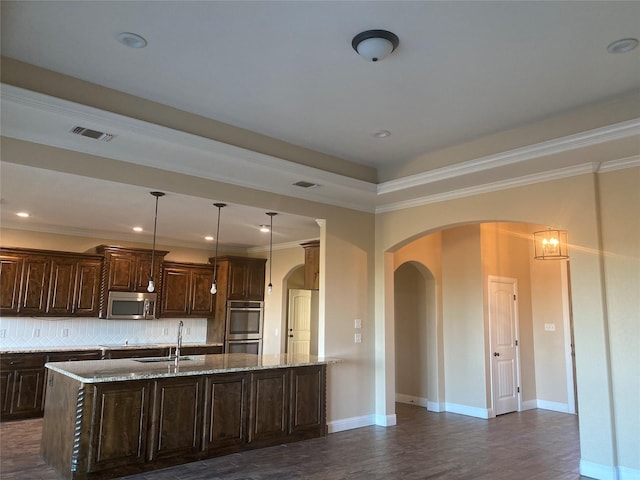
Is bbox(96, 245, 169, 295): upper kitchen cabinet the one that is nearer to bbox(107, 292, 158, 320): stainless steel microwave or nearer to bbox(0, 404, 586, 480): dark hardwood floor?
bbox(107, 292, 158, 320): stainless steel microwave

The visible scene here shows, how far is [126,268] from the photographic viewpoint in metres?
7.70

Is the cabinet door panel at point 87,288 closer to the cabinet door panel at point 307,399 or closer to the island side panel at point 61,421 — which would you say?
the island side panel at point 61,421

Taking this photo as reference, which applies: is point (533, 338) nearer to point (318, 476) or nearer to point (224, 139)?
point (318, 476)

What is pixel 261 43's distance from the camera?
315 cm

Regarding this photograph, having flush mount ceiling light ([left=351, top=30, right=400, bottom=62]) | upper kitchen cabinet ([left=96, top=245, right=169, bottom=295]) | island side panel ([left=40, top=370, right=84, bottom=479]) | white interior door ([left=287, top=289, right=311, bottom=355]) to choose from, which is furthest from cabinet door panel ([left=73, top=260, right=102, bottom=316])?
flush mount ceiling light ([left=351, top=30, right=400, bottom=62])

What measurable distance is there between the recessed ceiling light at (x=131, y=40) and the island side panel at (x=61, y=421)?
2745mm

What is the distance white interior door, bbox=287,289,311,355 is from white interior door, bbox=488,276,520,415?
156 inches

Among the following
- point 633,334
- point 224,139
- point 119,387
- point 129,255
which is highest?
point 224,139

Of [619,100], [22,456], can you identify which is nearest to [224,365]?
[22,456]

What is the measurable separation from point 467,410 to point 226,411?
3851mm

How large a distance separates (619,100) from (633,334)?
205 centimetres

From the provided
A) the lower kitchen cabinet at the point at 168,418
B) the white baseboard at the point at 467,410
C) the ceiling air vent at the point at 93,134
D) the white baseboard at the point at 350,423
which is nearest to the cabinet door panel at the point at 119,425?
the lower kitchen cabinet at the point at 168,418

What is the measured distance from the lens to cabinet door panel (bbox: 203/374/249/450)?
4.65m

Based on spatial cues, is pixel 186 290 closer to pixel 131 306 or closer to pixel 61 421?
pixel 131 306
